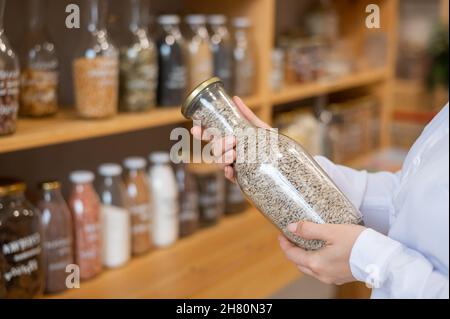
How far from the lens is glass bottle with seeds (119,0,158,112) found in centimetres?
145

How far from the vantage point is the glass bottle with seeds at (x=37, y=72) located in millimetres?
1312

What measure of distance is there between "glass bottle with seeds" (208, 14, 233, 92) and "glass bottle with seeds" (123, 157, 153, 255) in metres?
0.36

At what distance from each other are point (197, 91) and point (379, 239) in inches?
13.6

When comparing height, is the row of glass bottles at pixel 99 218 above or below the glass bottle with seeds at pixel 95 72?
below

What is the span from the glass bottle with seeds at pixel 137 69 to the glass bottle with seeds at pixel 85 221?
21 centimetres

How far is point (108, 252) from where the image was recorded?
147 cm

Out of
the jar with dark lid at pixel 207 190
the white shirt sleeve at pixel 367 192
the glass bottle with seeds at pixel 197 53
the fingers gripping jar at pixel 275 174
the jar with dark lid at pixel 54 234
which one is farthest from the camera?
the jar with dark lid at pixel 207 190

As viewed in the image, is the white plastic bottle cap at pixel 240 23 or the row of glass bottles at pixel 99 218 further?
the white plastic bottle cap at pixel 240 23

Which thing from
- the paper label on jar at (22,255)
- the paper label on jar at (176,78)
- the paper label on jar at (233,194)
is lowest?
the paper label on jar at (233,194)

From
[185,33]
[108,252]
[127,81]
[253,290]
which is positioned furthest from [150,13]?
[253,290]

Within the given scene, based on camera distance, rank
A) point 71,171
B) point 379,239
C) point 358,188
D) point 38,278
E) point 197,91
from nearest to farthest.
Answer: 1. point 379,239
2. point 197,91
3. point 358,188
4. point 38,278
5. point 71,171

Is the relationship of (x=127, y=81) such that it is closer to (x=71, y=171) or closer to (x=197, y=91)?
(x=71, y=171)

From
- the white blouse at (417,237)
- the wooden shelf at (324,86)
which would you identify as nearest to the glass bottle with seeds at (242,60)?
the wooden shelf at (324,86)

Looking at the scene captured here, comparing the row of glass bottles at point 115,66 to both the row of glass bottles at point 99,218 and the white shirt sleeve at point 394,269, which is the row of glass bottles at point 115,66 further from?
the white shirt sleeve at point 394,269
